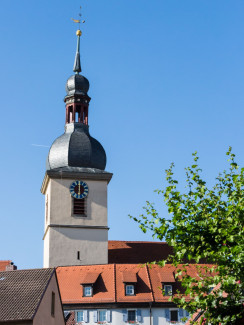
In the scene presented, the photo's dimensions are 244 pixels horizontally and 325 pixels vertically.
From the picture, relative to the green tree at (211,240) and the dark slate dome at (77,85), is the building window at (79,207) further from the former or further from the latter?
the green tree at (211,240)

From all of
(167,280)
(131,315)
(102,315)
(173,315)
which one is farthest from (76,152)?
(173,315)

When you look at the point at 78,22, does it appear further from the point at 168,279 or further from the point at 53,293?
the point at 53,293

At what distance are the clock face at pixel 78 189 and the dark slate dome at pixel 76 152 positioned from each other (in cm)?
162

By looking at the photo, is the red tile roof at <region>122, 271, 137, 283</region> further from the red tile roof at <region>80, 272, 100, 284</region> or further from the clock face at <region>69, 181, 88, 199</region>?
the clock face at <region>69, 181, 88, 199</region>

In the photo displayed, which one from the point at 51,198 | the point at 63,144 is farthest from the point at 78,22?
the point at 51,198

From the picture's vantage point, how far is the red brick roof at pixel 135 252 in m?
56.0

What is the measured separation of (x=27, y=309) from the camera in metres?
26.6

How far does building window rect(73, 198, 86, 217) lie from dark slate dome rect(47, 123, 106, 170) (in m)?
2.85

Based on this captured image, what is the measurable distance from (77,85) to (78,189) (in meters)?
9.43

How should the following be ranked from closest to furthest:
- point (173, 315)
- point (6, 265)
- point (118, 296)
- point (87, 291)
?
point (173, 315) → point (118, 296) → point (87, 291) → point (6, 265)

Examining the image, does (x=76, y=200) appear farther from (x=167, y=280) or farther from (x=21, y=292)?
(x=21, y=292)

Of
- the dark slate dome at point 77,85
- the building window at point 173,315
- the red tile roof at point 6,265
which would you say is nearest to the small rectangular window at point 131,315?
the building window at point 173,315

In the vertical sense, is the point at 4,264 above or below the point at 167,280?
above

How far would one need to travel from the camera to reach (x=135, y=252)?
56938 millimetres
